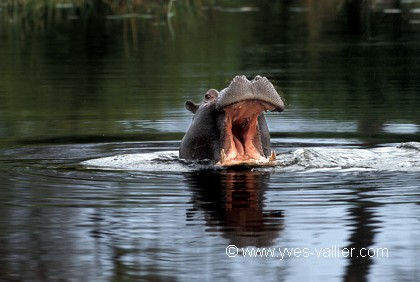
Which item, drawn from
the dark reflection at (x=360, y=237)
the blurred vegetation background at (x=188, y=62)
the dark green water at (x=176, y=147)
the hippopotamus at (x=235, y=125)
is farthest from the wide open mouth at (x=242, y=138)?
the blurred vegetation background at (x=188, y=62)

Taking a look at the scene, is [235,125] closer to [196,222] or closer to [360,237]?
[196,222]

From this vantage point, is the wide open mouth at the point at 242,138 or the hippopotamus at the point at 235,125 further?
the wide open mouth at the point at 242,138

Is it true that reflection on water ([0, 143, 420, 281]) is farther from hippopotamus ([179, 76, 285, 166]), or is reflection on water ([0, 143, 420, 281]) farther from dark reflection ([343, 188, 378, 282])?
hippopotamus ([179, 76, 285, 166])

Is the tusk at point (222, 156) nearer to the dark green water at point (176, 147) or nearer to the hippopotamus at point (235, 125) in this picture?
the hippopotamus at point (235, 125)

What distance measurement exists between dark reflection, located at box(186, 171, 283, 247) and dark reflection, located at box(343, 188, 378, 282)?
39 centimetres

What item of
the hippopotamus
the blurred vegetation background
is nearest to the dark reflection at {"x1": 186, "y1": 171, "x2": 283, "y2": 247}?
the hippopotamus

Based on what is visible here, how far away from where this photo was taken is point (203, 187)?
26.1ft

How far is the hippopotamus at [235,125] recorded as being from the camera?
7977 millimetres

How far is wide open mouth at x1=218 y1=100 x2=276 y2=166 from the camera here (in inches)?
328

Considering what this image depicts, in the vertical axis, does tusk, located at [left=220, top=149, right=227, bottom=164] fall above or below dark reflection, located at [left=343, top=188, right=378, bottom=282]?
above

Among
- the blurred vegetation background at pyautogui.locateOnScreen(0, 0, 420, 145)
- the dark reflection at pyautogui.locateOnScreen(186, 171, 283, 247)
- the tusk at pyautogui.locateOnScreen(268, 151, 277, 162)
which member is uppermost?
the tusk at pyautogui.locateOnScreen(268, 151, 277, 162)

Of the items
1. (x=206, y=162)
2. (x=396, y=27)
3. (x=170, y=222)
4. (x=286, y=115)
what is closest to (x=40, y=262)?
(x=170, y=222)

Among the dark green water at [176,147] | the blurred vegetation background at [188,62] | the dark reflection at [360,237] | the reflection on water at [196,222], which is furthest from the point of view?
the blurred vegetation background at [188,62]

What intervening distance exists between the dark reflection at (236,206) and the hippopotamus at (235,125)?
0.52 feet
